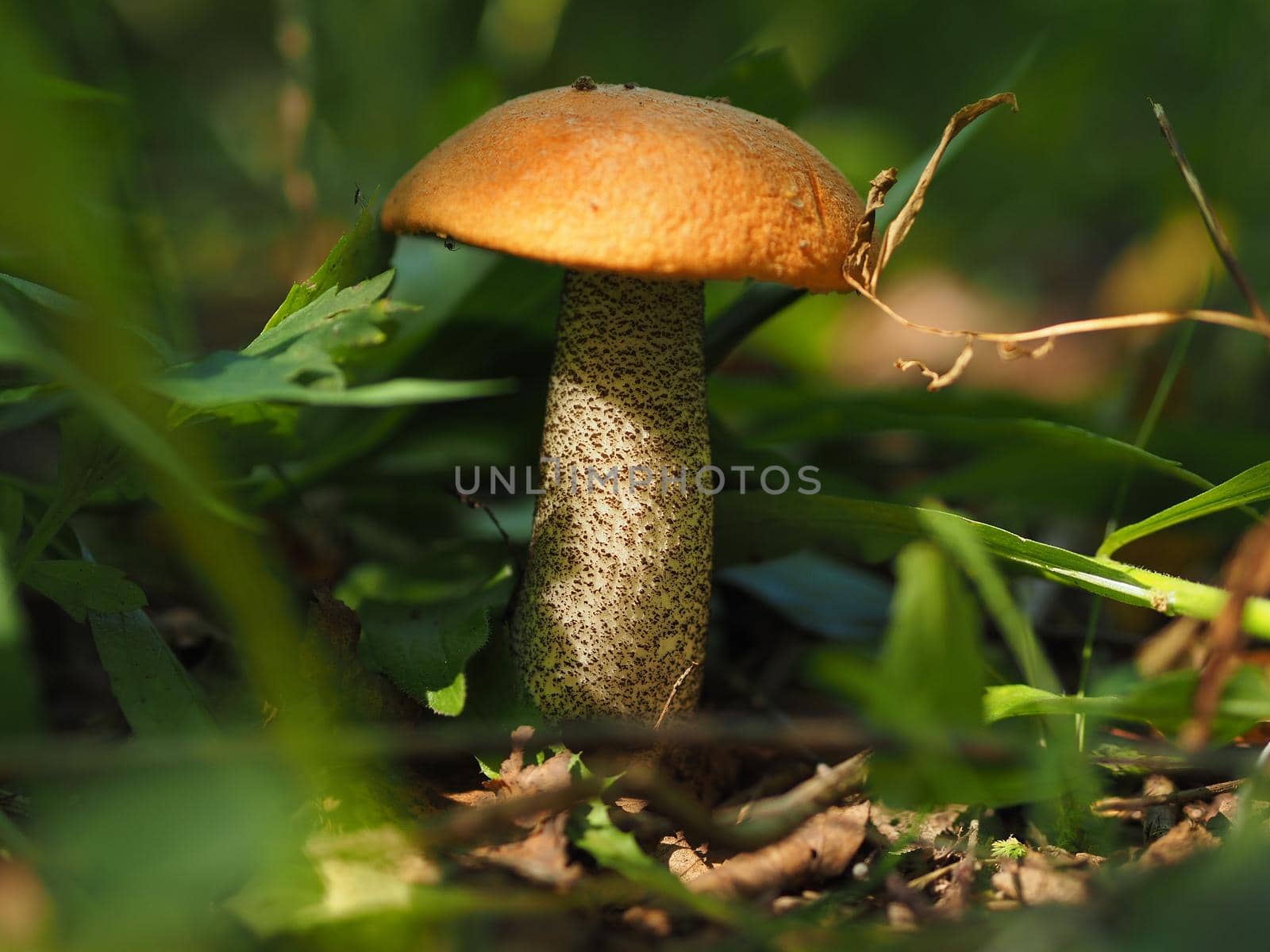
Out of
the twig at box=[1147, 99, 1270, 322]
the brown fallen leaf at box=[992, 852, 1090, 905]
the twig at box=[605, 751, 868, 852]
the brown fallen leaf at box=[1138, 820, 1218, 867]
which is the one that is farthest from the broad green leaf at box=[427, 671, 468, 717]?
the twig at box=[1147, 99, 1270, 322]

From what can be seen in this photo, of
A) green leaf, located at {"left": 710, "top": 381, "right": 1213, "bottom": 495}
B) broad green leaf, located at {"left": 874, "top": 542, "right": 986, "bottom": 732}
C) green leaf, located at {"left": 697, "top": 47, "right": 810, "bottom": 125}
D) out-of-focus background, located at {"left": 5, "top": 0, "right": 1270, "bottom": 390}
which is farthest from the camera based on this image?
out-of-focus background, located at {"left": 5, "top": 0, "right": 1270, "bottom": 390}

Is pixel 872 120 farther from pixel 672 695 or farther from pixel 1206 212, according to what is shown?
pixel 672 695

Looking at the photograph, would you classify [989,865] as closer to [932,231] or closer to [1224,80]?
[1224,80]

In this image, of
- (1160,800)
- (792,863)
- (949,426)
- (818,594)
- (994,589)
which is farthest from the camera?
(818,594)

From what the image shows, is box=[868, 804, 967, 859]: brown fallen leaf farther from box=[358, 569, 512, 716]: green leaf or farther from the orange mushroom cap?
the orange mushroom cap

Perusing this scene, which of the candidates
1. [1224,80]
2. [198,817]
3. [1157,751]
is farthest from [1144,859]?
[1224,80]

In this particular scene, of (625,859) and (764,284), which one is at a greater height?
(764,284)

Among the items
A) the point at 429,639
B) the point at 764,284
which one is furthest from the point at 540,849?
the point at 764,284

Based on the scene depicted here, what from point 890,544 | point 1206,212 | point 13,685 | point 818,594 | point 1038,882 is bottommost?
point 818,594
